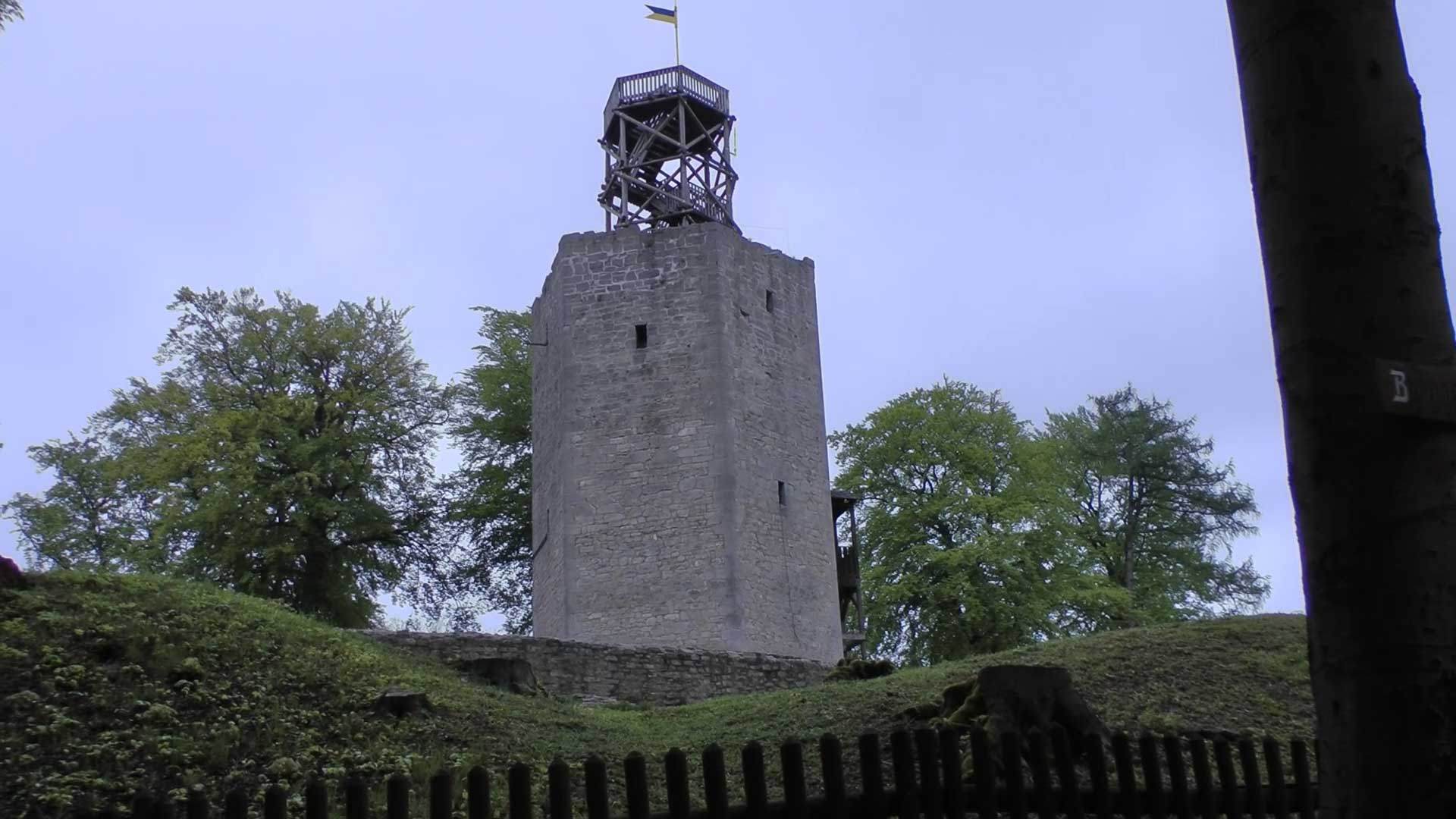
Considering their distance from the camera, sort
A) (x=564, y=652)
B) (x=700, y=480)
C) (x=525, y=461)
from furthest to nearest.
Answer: (x=525, y=461) < (x=700, y=480) < (x=564, y=652)

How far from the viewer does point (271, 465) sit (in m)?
26.9

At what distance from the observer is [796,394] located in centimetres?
2469

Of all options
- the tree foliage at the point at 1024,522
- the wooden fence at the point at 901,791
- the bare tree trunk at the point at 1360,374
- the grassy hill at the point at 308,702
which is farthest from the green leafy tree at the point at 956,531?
the bare tree trunk at the point at 1360,374

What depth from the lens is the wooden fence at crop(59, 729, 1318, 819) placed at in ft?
15.7

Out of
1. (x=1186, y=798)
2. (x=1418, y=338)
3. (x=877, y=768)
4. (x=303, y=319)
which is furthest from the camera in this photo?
(x=303, y=319)

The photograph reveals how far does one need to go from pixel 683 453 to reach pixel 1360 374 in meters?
20.1

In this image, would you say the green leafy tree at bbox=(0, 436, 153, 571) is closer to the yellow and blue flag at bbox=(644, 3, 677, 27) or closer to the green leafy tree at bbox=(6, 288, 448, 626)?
the green leafy tree at bbox=(6, 288, 448, 626)

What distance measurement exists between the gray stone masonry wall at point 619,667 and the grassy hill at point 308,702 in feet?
3.60

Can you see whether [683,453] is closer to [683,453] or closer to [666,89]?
[683,453]

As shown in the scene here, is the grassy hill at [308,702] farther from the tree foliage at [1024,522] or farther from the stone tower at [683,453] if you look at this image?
the tree foliage at [1024,522]

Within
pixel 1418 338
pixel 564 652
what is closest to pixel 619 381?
pixel 564 652

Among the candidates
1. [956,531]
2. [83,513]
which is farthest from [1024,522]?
[83,513]

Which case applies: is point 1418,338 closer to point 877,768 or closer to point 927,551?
point 877,768

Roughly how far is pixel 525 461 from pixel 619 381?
941 centimetres
